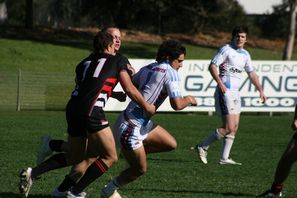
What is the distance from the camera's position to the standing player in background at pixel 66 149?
25.6 ft

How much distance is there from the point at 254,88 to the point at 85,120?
1685 centimetres

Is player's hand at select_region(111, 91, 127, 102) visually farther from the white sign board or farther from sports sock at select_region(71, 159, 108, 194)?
the white sign board

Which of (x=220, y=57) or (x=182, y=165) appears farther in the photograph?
(x=220, y=57)

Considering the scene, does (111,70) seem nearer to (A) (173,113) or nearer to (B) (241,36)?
(B) (241,36)

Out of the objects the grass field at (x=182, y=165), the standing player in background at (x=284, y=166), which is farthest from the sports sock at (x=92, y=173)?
the standing player in background at (x=284, y=166)

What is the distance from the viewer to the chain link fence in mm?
24922

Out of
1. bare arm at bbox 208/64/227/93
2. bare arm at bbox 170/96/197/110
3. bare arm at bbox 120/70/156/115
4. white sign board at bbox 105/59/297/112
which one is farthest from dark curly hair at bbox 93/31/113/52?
white sign board at bbox 105/59/297/112

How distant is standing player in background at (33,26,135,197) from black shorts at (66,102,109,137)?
0.58 m

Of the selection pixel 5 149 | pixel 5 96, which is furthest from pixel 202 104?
pixel 5 149

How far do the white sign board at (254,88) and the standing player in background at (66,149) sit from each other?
581 inches

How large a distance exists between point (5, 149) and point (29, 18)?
1091 inches

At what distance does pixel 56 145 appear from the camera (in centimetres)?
882

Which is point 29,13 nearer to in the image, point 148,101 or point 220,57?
point 220,57

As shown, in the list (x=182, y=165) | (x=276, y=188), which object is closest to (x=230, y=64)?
(x=182, y=165)
